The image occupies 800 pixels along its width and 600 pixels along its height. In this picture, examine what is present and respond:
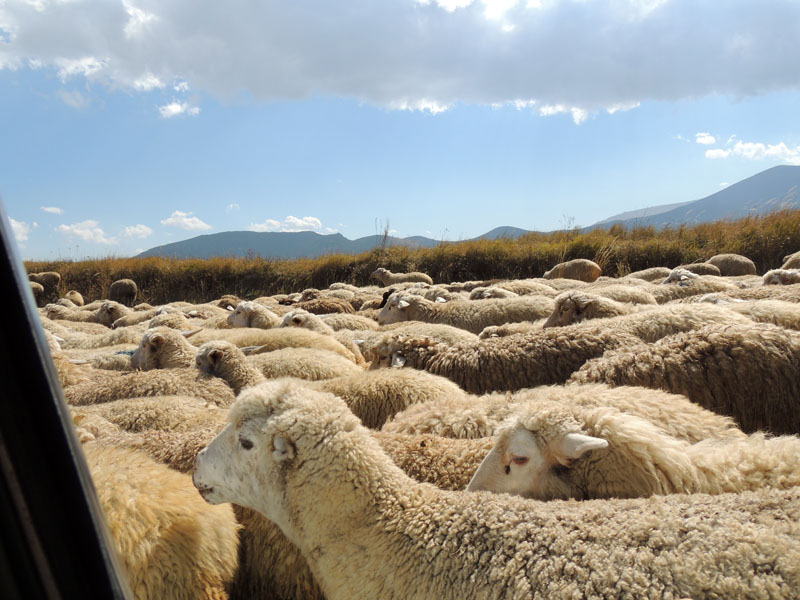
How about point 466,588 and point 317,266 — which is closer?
point 466,588

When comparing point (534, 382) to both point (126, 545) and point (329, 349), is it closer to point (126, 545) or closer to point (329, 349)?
point (329, 349)

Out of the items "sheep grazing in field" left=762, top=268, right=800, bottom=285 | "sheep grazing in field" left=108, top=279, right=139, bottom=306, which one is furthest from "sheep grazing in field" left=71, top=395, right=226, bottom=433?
"sheep grazing in field" left=108, top=279, right=139, bottom=306

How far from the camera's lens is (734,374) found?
158 inches

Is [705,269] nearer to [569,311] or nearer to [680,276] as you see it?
[680,276]

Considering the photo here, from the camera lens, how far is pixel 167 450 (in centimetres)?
320

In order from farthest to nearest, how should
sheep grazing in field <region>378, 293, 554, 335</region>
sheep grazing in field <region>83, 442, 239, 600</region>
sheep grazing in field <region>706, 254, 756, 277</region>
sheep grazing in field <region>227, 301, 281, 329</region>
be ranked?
sheep grazing in field <region>706, 254, 756, 277</region>, sheep grazing in field <region>227, 301, 281, 329</region>, sheep grazing in field <region>378, 293, 554, 335</region>, sheep grazing in field <region>83, 442, 239, 600</region>

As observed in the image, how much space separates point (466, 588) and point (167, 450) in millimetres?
2067

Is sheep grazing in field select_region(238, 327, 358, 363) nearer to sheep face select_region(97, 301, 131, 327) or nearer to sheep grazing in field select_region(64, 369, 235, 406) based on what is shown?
sheep grazing in field select_region(64, 369, 235, 406)

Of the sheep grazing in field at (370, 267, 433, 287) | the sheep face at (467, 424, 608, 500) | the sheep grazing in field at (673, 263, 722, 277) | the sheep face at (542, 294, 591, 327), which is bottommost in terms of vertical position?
the sheep grazing in field at (370, 267, 433, 287)

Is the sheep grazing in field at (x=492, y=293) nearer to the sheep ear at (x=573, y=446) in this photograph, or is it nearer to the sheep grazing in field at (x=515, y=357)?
the sheep grazing in field at (x=515, y=357)

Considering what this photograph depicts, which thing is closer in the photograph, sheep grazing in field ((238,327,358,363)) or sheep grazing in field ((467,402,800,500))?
sheep grazing in field ((467,402,800,500))

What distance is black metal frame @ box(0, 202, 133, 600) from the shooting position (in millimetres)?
775

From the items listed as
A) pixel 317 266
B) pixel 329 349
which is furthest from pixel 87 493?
pixel 317 266

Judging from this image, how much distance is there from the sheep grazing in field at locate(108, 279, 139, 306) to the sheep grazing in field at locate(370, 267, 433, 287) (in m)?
8.32
